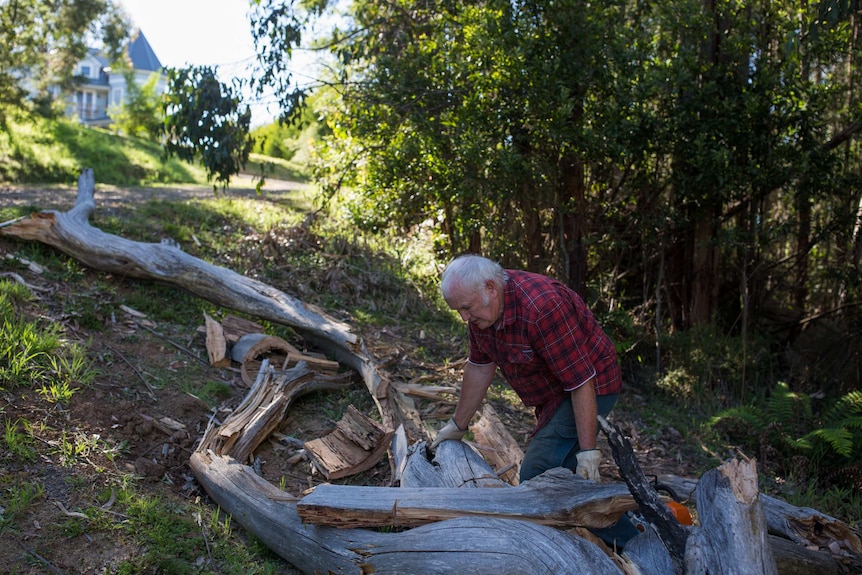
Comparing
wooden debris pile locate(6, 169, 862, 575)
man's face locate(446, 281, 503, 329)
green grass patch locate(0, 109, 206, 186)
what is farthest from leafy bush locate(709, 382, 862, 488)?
green grass patch locate(0, 109, 206, 186)

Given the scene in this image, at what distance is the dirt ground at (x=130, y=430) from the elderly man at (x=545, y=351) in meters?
1.68

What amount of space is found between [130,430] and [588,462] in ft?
10.7

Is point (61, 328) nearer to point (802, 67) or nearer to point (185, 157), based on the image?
point (185, 157)

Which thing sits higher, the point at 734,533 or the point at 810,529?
the point at 734,533

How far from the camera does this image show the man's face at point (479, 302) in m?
3.65

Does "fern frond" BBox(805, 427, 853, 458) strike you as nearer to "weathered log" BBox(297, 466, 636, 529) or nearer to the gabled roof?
"weathered log" BBox(297, 466, 636, 529)

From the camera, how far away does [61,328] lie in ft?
20.5

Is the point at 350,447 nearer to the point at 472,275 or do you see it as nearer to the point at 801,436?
the point at 472,275

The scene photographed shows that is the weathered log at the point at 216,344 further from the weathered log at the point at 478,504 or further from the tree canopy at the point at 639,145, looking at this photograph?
the tree canopy at the point at 639,145

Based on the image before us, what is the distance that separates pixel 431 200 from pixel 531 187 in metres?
1.80

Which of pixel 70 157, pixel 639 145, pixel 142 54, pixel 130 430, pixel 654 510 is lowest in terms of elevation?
pixel 130 430

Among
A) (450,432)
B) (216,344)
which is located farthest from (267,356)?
(450,432)

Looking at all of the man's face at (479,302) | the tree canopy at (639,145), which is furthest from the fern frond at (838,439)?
the man's face at (479,302)

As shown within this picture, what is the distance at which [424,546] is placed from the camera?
350 cm
